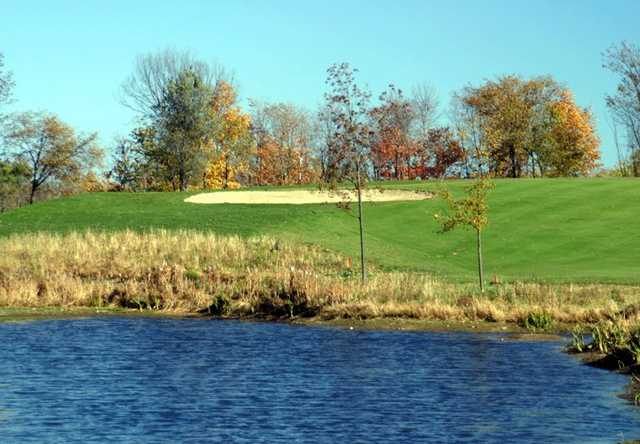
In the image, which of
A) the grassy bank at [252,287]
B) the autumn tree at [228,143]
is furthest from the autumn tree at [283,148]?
the grassy bank at [252,287]

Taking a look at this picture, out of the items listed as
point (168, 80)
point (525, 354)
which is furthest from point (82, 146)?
point (525, 354)

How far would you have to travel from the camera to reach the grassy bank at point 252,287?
40.2 m

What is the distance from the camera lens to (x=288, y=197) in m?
79.1

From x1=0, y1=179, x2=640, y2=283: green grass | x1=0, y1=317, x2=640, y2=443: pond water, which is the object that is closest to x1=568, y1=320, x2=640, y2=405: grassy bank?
x1=0, y1=317, x2=640, y2=443: pond water

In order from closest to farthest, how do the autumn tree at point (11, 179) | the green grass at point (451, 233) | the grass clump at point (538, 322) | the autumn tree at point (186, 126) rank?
the grass clump at point (538, 322) → the green grass at point (451, 233) → the autumn tree at point (186, 126) → the autumn tree at point (11, 179)

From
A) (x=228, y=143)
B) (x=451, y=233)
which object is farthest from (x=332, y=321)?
(x=228, y=143)

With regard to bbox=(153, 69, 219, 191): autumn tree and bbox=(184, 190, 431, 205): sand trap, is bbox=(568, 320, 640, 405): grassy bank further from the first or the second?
bbox=(153, 69, 219, 191): autumn tree

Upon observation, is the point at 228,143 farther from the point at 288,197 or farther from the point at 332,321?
the point at 332,321

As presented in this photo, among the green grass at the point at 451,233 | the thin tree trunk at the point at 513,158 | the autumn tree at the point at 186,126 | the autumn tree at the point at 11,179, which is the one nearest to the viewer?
the green grass at the point at 451,233

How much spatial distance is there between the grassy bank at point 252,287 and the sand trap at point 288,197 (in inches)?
693

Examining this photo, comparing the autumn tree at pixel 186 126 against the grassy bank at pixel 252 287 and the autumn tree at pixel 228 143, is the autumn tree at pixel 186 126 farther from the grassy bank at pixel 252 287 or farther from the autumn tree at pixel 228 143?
the grassy bank at pixel 252 287

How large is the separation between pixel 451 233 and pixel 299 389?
40.5 m

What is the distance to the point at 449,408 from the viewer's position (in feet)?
79.2

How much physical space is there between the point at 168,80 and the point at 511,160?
Result: 41154mm
